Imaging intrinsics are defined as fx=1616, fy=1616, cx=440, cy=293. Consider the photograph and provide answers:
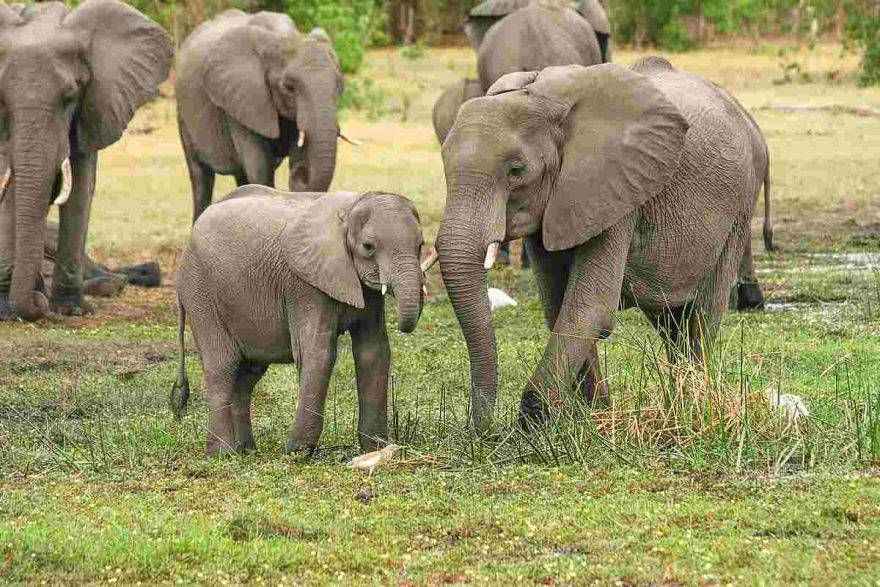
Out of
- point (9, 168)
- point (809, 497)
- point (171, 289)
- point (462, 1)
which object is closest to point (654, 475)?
point (809, 497)

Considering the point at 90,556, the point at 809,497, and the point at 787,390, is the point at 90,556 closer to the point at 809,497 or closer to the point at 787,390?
the point at 809,497

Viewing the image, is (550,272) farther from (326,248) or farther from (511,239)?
(326,248)

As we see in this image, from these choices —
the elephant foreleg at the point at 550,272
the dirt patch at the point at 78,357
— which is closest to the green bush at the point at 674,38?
the dirt patch at the point at 78,357

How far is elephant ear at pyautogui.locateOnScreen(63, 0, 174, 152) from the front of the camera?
1252cm

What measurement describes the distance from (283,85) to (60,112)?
7.95 ft

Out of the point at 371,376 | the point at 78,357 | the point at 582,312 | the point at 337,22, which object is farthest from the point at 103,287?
the point at 337,22

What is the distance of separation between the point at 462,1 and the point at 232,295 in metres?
43.3

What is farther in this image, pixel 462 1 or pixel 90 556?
pixel 462 1

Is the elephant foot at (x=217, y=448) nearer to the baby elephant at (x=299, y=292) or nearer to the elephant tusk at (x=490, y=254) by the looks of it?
the baby elephant at (x=299, y=292)

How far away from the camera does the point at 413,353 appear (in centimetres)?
1087

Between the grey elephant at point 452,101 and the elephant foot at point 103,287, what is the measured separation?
3.80m

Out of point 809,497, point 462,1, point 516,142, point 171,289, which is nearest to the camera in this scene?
point 809,497

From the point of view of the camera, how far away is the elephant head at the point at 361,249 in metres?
7.05

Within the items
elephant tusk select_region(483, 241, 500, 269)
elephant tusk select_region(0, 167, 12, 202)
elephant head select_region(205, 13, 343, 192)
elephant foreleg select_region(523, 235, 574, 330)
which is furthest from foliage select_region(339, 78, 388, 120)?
elephant tusk select_region(483, 241, 500, 269)
